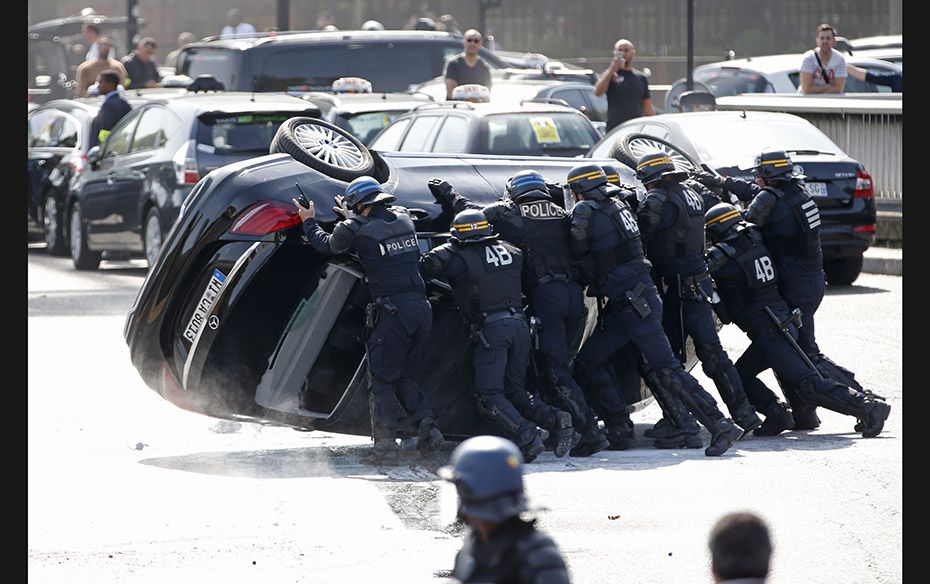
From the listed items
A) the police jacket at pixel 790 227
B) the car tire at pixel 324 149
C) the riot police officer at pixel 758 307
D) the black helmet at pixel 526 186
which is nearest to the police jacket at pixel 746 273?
the riot police officer at pixel 758 307

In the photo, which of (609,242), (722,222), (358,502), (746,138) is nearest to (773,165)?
(722,222)

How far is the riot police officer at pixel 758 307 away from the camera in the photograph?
391 inches

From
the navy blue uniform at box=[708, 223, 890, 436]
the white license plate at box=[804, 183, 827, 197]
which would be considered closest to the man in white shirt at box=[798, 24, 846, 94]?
the white license plate at box=[804, 183, 827, 197]

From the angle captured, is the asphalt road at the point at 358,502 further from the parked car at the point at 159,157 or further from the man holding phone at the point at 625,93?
the man holding phone at the point at 625,93

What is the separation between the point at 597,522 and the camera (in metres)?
7.60

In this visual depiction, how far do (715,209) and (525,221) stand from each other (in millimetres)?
1397

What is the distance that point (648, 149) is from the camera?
11117mm

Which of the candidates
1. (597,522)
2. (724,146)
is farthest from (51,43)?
(597,522)

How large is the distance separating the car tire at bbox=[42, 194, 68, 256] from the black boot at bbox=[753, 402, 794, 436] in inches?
442

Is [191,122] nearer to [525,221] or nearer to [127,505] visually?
[525,221]

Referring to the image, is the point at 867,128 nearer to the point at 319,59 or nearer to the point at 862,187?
the point at 862,187

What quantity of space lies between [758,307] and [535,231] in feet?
5.21

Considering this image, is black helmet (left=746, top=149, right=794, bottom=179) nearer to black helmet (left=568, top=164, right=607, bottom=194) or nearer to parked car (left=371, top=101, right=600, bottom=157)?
black helmet (left=568, top=164, right=607, bottom=194)

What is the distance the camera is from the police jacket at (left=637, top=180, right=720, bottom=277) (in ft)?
31.8
